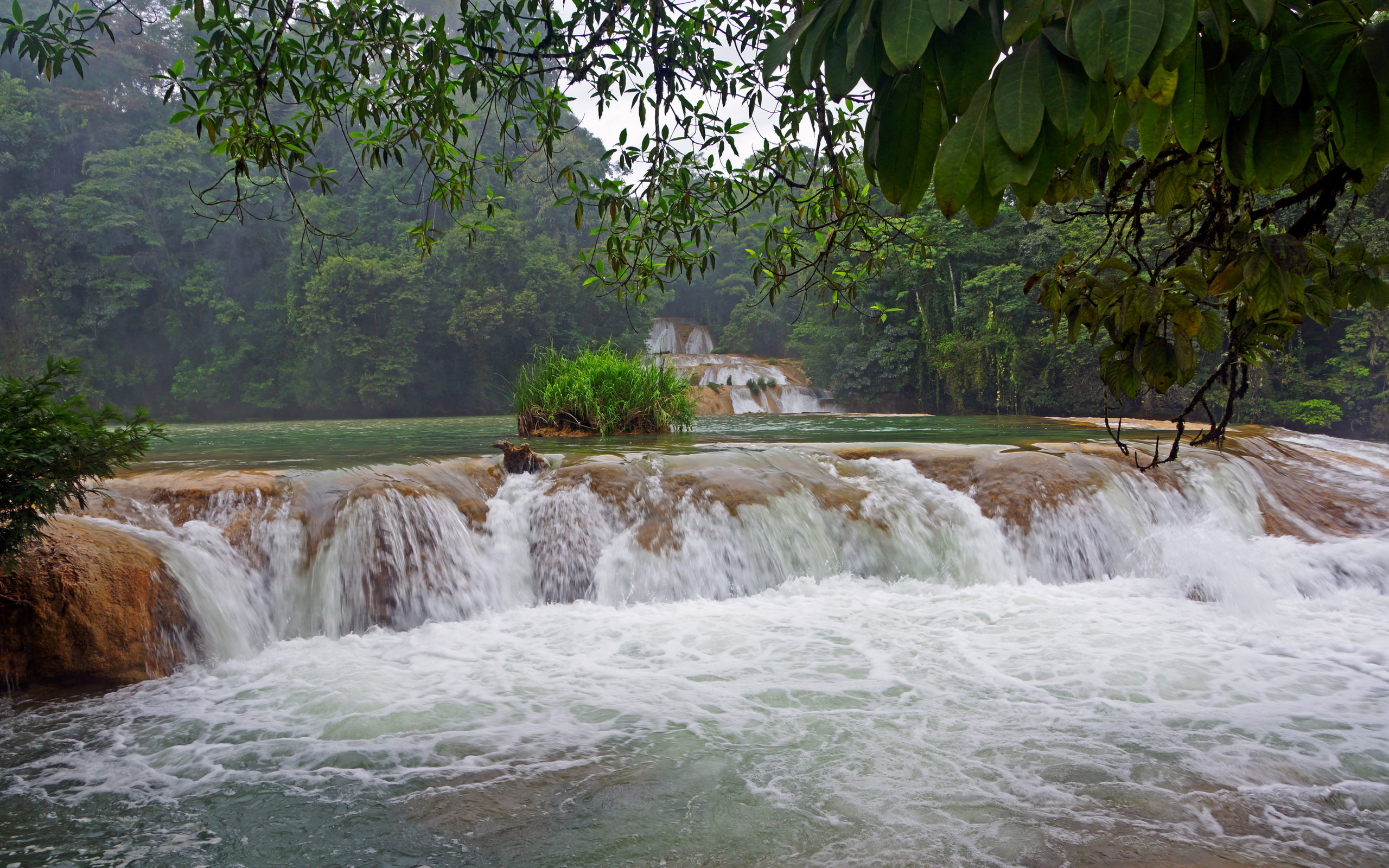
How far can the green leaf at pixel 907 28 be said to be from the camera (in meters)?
0.72

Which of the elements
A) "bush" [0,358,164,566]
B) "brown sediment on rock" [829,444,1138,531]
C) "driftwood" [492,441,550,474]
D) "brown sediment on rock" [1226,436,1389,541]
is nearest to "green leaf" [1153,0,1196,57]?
"bush" [0,358,164,566]

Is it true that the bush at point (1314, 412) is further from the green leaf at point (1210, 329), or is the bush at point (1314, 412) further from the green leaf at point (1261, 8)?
the green leaf at point (1261, 8)

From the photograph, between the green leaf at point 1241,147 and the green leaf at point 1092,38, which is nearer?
the green leaf at point 1092,38

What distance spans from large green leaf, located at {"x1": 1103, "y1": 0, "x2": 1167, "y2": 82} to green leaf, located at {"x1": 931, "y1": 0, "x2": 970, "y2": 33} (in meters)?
0.12

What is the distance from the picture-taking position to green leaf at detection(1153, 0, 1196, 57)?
0.62 meters

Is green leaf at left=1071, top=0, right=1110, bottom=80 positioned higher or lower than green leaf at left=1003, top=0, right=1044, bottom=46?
lower

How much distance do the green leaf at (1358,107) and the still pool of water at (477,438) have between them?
288 inches

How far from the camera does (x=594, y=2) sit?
317cm

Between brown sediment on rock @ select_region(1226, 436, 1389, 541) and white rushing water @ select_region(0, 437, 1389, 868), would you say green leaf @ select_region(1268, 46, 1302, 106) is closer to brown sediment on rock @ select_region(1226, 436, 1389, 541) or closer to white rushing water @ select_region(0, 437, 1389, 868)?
white rushing water @ select_region(0, 437, 1389, 868)

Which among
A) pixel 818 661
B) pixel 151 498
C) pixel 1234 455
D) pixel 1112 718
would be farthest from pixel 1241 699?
pixel 151 498

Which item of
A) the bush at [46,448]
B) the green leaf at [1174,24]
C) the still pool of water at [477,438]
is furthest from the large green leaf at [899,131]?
the still pool of water at [477,438]

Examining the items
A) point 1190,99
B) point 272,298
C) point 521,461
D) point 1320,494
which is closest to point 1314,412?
point 1320,494

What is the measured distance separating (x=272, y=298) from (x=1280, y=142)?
112 feet

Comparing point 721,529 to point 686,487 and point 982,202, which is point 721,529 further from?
point 982,202
